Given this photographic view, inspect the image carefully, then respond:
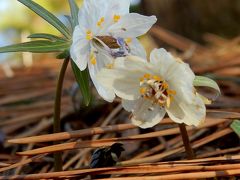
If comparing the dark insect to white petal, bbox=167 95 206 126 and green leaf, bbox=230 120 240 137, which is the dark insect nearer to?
white petal, bbox=167 95 206 126

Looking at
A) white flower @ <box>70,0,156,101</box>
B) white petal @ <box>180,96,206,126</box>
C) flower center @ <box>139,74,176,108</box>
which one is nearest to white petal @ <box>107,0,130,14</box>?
white flower @ <box>70,0,156,101</box>

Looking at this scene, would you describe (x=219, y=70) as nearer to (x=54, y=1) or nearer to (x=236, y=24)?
(x=236, y=24)

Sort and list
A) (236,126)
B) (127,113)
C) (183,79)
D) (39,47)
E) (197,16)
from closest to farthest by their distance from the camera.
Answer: (183,79) < (39,47) < (236,126) < (127,113) < (197,16)

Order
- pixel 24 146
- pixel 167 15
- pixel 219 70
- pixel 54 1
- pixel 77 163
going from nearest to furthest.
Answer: pixel 77 163, pixel 24 146, pixel 219 70, pixel 167 15, pixel 54 1

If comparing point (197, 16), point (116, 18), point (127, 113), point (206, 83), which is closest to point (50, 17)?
point (116, 18)

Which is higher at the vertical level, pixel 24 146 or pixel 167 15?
pixel 167 15

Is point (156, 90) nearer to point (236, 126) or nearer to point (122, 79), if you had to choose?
point (122, 79)

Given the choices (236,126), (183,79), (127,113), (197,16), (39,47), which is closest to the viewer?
(183,79)

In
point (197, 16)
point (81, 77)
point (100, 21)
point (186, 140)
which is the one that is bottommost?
point (186, 140)

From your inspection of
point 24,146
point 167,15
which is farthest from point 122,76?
point 167,15
